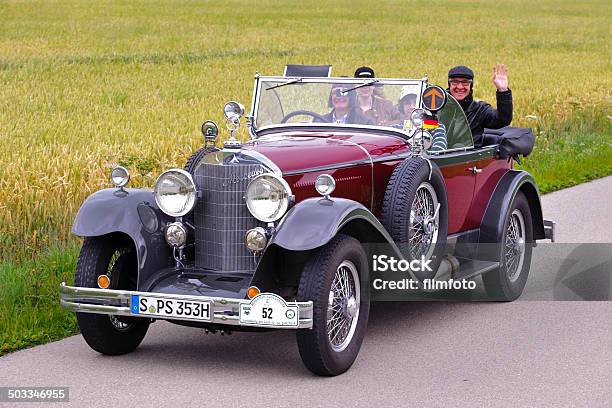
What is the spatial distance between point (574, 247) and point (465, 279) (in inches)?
101

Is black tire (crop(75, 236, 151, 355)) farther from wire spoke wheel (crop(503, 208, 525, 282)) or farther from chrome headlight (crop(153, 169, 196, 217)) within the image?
wire spoke wheel (crop(503, 208, 525, 282))

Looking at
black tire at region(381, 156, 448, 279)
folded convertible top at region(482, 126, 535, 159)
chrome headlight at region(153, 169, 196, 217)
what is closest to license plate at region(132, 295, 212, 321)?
chrome headlight at region(153, 169, 196, 217)

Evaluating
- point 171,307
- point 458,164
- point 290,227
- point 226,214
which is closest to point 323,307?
point 290,227

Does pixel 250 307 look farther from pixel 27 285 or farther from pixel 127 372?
pixel 27 285

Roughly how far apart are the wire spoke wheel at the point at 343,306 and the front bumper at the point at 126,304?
0.33m

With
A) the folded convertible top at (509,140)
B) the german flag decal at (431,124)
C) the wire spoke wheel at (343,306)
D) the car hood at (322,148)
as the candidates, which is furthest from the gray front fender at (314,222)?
the folded convertible top at (509,140)

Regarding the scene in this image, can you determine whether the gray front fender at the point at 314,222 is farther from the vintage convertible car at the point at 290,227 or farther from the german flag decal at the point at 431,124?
the german flag decal at the point at 431,124

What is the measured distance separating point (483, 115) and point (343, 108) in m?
1.64

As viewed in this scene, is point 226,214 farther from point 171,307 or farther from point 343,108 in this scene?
point 343,108

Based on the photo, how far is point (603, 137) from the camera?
18.5 meters

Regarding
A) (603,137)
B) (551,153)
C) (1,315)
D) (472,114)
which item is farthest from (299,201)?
(603,137)

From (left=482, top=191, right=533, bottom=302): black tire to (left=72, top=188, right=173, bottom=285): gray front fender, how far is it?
106 inches

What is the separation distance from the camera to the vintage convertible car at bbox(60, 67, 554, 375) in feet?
20.7

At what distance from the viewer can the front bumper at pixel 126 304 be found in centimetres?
612
